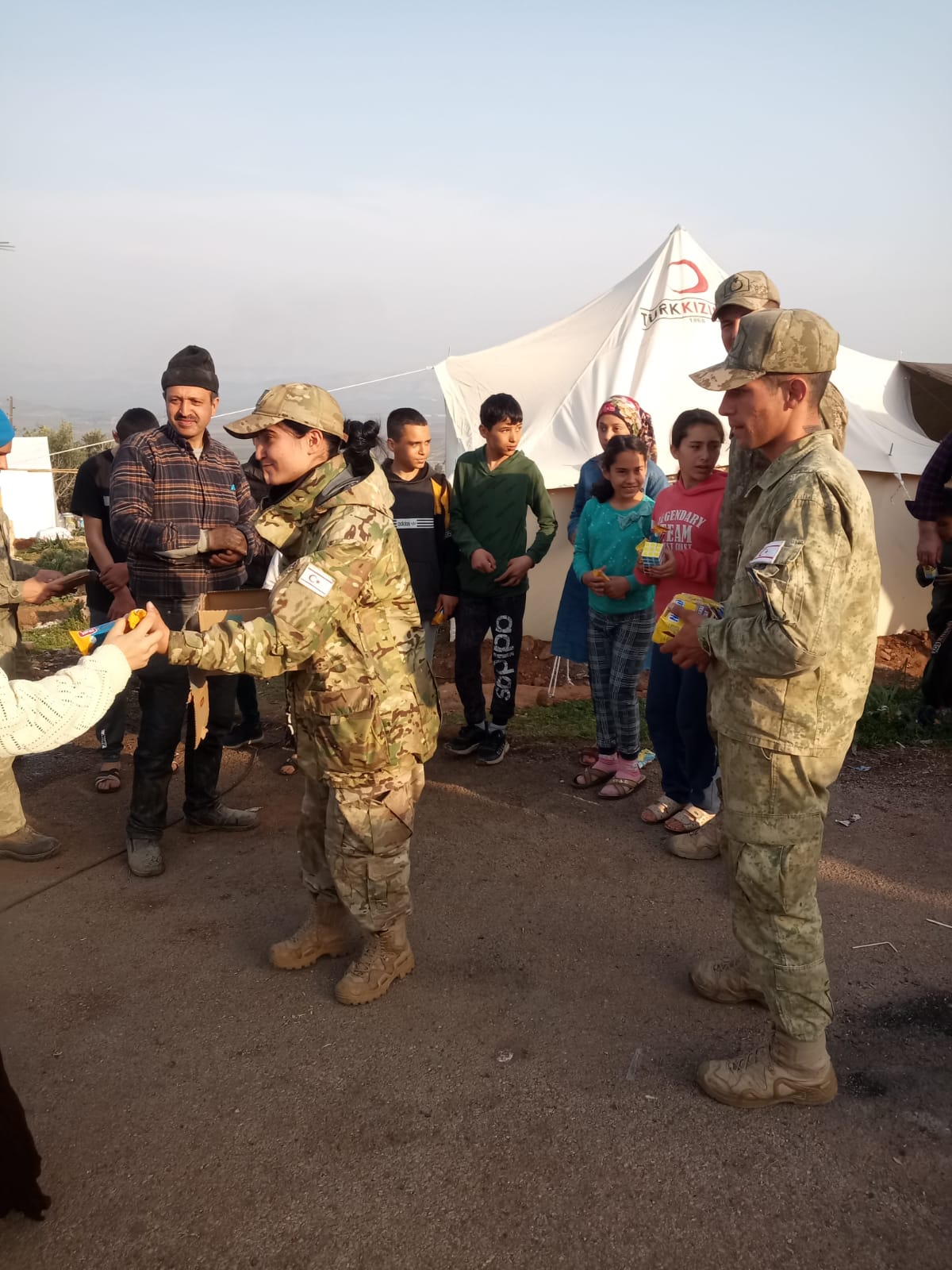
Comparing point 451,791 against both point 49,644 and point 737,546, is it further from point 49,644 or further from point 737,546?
point 49,644

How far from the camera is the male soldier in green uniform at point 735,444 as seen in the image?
3.64 meters

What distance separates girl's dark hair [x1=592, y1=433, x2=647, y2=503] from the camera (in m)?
4.88

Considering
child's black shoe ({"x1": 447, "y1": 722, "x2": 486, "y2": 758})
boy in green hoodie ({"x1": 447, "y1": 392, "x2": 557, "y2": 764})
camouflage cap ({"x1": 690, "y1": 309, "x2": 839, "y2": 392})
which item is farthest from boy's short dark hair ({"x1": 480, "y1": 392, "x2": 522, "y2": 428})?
camouflage cap ({"x1": 690, "y1": 309, "x2": 839, "y2": 392})

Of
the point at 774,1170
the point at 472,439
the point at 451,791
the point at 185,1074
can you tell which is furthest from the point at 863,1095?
the point at 472,439

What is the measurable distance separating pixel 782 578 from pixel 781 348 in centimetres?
65

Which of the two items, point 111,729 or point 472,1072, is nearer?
point 472,1072

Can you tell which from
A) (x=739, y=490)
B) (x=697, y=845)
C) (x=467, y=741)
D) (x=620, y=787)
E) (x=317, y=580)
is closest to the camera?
(x=317, y=580)

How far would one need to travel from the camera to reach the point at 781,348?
240cm

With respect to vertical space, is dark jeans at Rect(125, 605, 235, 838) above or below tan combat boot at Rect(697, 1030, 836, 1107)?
above

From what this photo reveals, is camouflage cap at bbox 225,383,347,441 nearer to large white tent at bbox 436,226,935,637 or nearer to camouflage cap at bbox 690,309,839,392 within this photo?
camouflage cap at bbox 690,309,839,392

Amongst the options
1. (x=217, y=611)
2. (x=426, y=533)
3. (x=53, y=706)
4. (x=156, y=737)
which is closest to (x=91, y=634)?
(x=217, y=611)

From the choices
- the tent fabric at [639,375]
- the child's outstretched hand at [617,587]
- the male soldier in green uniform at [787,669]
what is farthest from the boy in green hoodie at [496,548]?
the male soldier in green uniform at [787,669]

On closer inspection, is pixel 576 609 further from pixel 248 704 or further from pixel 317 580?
pixel 317 580

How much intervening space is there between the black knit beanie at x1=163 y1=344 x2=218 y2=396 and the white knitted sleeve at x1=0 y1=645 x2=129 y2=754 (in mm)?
2269
